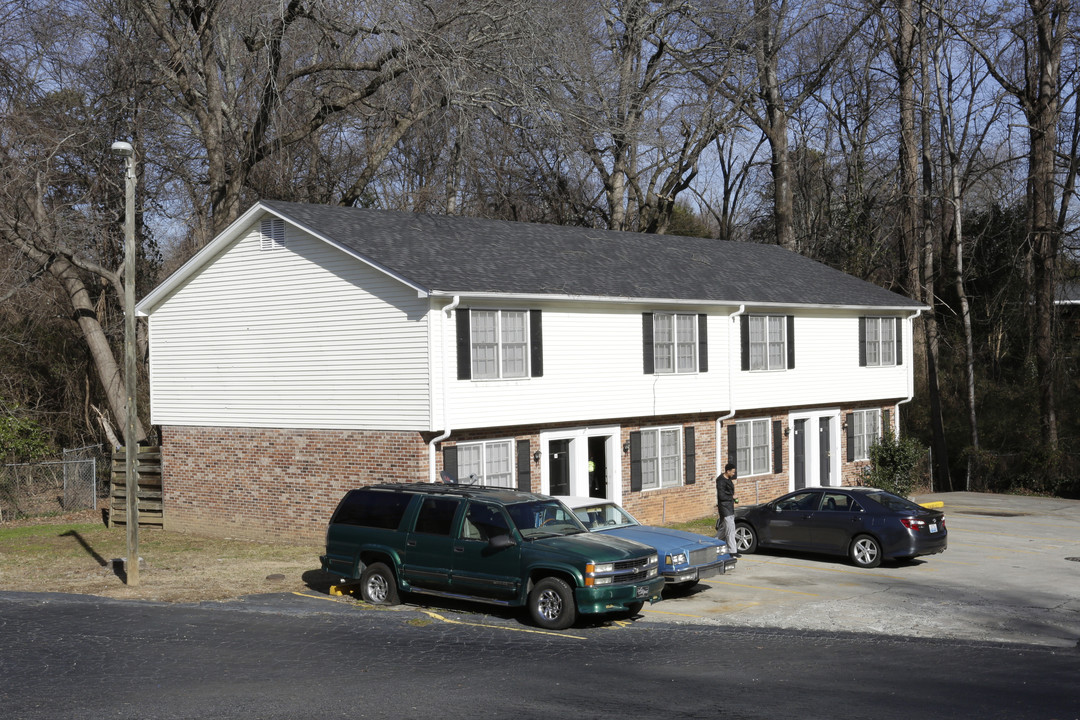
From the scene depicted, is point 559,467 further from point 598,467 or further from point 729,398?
point 729,398

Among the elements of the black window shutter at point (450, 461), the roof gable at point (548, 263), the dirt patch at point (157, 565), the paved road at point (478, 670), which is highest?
the roof gable at point (548, 263)

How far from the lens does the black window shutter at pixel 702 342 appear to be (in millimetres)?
27016

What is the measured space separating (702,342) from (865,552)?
7.75m

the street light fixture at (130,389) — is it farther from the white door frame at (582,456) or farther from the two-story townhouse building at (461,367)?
the white door frame at (582,456)

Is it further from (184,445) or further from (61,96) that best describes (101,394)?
(184,445)

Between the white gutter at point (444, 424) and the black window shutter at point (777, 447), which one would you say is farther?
the black window shutter at point (777, 447)

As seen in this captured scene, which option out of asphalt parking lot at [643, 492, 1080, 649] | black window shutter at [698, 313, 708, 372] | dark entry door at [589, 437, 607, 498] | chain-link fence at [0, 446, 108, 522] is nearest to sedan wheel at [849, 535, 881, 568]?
asphalt parking lot at [643, 492, 1080, 649]

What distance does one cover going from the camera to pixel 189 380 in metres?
26.3

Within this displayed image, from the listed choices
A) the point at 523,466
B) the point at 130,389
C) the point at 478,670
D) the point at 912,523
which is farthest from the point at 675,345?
the point at 478,670

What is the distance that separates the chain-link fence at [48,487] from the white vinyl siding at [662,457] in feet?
51.4

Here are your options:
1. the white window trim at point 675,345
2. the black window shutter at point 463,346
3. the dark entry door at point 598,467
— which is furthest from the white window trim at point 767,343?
the black window shutter at point 463,346

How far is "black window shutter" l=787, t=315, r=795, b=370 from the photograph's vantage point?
96.8 feet

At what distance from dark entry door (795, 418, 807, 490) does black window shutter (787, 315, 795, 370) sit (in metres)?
1.97

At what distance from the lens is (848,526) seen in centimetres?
2089
